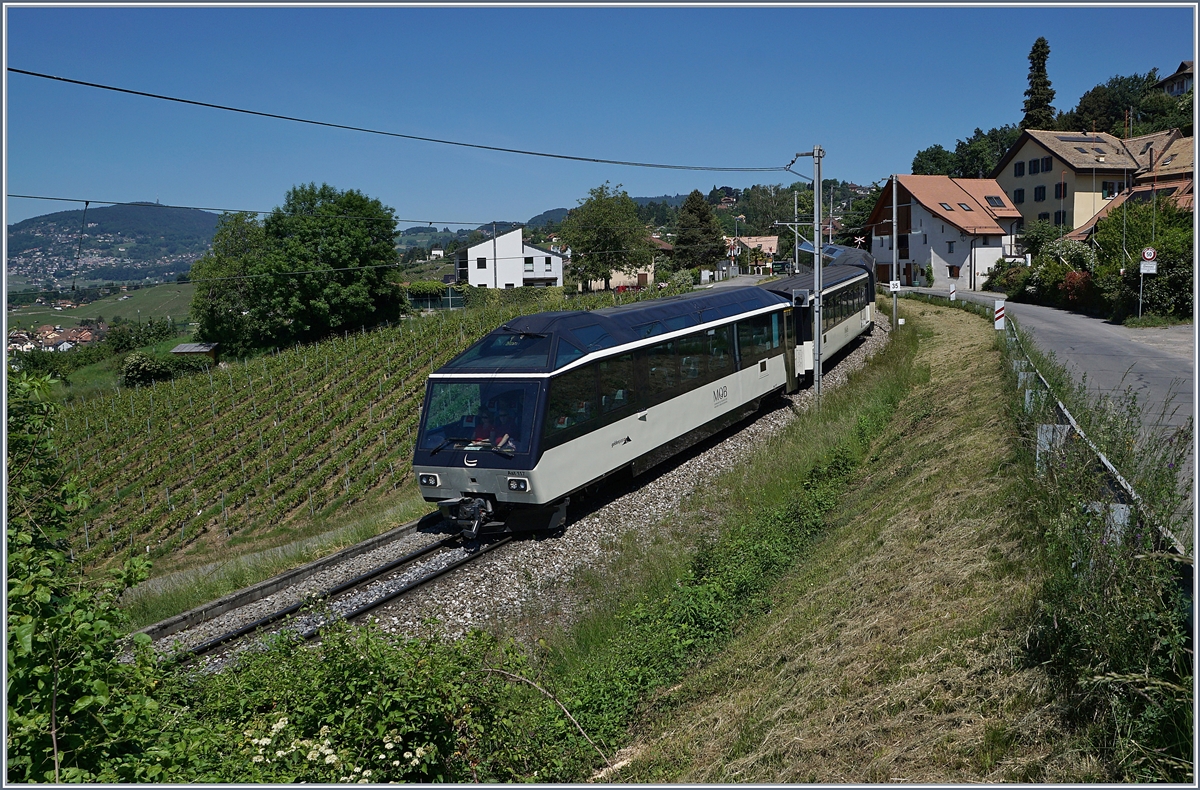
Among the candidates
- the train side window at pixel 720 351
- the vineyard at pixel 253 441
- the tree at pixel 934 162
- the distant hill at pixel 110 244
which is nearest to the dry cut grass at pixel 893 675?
the train side window at pixel 720 351

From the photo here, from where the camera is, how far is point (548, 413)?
40.0 feet

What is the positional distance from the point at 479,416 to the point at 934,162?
10779cm

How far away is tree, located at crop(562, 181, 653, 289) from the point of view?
232 ft

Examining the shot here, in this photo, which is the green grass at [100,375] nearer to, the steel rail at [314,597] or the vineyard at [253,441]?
the vineyard at [253,441]

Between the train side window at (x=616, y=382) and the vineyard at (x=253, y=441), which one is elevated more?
the train side window at (x=616, y=382)

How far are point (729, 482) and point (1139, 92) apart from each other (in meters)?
117

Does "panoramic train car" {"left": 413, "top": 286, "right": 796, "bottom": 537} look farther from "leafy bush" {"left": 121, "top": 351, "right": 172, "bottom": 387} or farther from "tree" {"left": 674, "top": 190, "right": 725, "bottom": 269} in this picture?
"tree" {"left": 674, "top": 190, "right": 725, "bottom": 269}

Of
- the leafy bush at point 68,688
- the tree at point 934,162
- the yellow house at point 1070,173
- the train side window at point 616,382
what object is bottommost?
the leafy bush at point 68,688

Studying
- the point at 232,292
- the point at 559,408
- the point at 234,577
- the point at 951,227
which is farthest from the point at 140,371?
the point at 951,227

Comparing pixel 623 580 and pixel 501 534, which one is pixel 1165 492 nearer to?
pixel 623 580

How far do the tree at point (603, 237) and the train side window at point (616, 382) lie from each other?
57.4m

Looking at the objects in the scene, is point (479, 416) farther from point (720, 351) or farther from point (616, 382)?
point (720, 351)

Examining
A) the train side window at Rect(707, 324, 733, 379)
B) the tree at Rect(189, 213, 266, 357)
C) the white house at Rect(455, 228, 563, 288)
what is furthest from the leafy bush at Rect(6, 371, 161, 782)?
the white house at Rect(455, 228, 563, 288)

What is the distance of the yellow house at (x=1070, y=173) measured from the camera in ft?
185
